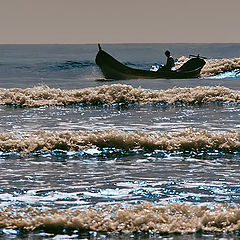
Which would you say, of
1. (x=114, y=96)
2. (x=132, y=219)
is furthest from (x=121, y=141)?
(x=114, y=96)

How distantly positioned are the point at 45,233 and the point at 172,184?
9.47ft

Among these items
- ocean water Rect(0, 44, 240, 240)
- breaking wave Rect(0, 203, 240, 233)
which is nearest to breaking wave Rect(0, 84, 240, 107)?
ocean water Rect(0, 44, 240, 240)

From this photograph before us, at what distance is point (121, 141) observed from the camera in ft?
45.1

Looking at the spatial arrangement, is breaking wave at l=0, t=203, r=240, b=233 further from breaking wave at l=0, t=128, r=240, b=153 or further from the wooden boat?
the wooden boat

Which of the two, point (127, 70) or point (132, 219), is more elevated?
point (127, 70)

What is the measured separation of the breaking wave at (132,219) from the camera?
7.64 m

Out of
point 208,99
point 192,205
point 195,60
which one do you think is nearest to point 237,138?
point 192,205

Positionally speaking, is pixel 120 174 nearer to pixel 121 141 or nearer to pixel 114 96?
pixel 121 141

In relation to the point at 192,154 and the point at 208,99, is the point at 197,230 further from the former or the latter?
the point at 208,99

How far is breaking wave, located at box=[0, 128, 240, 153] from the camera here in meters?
13.3

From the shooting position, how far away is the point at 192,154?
41.9 ft

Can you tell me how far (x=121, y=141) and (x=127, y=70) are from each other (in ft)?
78.2

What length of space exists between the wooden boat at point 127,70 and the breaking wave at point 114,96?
30.6 feet

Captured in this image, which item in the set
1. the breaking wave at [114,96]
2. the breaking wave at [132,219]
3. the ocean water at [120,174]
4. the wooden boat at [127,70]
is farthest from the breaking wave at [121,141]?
the wooden boat at [127,70]
